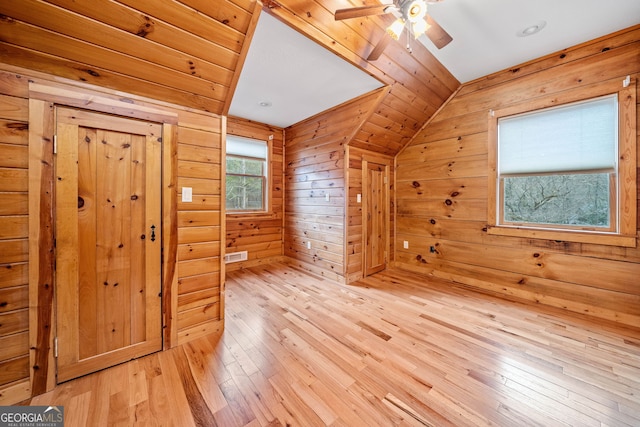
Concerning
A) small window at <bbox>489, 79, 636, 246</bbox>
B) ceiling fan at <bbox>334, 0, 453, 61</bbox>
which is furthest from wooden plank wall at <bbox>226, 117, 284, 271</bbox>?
small window at <bbox>489, 79, 636, 246</bbox>

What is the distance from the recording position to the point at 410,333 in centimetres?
204

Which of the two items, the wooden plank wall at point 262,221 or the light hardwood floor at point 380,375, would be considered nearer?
the light hardwood floor at point 380,375

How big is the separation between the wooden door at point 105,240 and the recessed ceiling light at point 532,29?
336 cm

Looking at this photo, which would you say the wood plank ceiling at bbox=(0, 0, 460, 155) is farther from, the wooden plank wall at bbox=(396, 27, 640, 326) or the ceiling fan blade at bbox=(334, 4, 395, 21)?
the wooden plank wall at bbox=(396, 27, 640, 326)

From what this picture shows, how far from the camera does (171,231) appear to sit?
179 centimetres

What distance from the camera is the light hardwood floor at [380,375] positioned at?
1.25 meters

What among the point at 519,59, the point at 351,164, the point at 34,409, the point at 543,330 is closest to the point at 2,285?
the point at 34,409

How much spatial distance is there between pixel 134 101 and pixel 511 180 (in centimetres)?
397

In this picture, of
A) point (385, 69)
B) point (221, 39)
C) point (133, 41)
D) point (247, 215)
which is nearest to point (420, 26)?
point (385, 69)

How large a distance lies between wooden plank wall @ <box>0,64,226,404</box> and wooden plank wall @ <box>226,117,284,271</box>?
1.84m

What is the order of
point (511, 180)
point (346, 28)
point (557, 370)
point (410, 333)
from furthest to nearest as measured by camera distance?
point (511, 180), point (410, 333), point (346, 28), point (557, 370)

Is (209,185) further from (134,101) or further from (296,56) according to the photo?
(296,56)

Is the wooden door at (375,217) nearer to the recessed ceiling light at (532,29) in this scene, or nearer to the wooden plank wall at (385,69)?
the wooden plank wall at (385,69)

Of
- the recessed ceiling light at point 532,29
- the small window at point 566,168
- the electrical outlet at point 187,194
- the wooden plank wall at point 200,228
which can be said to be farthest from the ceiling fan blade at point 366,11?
the small window at point 566,168
